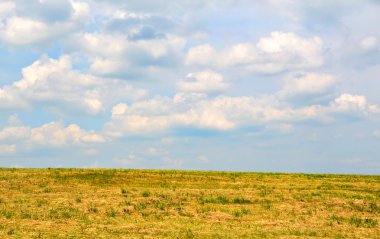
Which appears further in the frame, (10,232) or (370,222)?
(370,222)

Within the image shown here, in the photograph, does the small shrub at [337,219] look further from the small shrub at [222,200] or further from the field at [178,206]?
the small shrub at [222,200]

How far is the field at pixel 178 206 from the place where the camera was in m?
26.0

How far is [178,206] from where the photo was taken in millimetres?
34812

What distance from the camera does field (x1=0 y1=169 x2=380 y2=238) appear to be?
2597 centimetres

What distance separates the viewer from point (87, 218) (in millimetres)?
29516

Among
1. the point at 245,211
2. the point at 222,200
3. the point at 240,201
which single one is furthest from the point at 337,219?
the point at 222,200

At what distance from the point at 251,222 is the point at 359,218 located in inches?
300

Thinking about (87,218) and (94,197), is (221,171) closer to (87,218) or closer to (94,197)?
(94,197)

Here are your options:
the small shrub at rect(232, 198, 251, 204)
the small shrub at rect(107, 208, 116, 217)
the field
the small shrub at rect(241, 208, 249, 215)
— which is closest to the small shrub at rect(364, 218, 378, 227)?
the field

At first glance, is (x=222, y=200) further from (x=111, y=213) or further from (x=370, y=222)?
(x=370, y=222)

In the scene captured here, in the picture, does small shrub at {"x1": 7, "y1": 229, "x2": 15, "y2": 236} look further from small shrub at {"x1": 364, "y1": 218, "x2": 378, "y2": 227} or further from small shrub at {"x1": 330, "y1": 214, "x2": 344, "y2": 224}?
small shrub at {"x1": 364, "y1": 218, "x2": 378, "y2": 227}

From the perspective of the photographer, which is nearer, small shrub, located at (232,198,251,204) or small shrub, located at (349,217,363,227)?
small shrub, located at (349,217,363,227)

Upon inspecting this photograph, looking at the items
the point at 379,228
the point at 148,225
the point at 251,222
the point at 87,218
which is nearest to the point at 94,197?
the point at 87,218

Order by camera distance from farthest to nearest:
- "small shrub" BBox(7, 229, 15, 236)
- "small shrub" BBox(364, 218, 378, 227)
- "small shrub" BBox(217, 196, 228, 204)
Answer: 1. "small shrub" BBox(217, 196, 228, 204)
2. "small shrub" BBox(364, 218, 378, 227)
3. "small shrub" BBox(7, 229, 15, 236)
